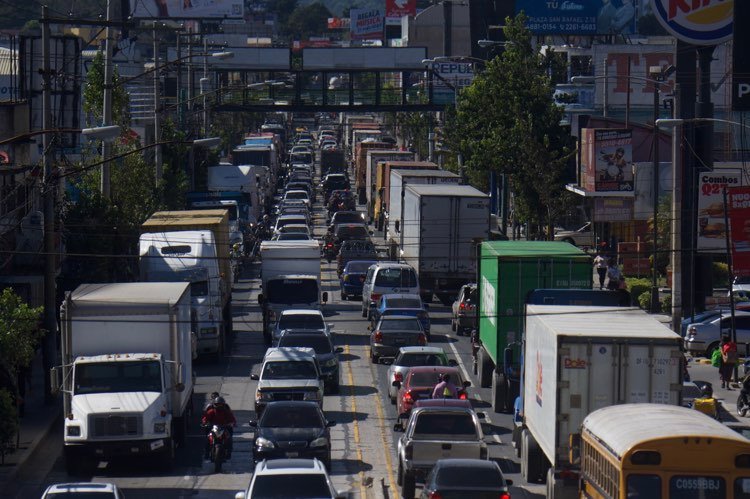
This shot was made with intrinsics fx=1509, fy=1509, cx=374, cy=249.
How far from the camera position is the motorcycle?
94.0 feet

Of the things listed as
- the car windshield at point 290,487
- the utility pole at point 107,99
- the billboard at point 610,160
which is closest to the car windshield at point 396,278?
the utility pole at point 107,99

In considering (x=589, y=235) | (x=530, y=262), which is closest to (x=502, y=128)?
(x=589, y=235)

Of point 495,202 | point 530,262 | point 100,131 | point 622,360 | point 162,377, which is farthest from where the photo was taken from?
point 495,202

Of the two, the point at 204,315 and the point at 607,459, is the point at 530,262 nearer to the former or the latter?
the point at 204,315

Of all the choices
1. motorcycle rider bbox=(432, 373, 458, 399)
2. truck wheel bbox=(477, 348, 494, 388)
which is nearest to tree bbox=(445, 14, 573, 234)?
truck wheel bbox=(477, 348, 494, 388)

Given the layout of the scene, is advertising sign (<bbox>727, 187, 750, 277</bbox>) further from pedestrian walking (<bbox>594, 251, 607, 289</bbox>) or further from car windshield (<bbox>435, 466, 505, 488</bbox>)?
car windshield (<bbox>435, 466, 505, 488</bbox>)

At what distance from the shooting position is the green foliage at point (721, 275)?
60.0 meters

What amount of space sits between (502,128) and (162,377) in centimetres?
3688

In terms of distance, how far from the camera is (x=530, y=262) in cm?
3397

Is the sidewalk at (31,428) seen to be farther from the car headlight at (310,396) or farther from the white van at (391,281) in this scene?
the white van at (391,281)

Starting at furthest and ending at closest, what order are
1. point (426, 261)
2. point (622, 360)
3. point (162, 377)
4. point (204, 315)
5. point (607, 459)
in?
1. point (426, 261)
2. point (204, 315)
3. point (162, 377)
4. point (622, 360)
5. point (607, 459)

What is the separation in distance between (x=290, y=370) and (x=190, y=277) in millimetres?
7528

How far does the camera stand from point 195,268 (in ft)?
133

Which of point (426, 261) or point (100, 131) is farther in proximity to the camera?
point (426, 261)
